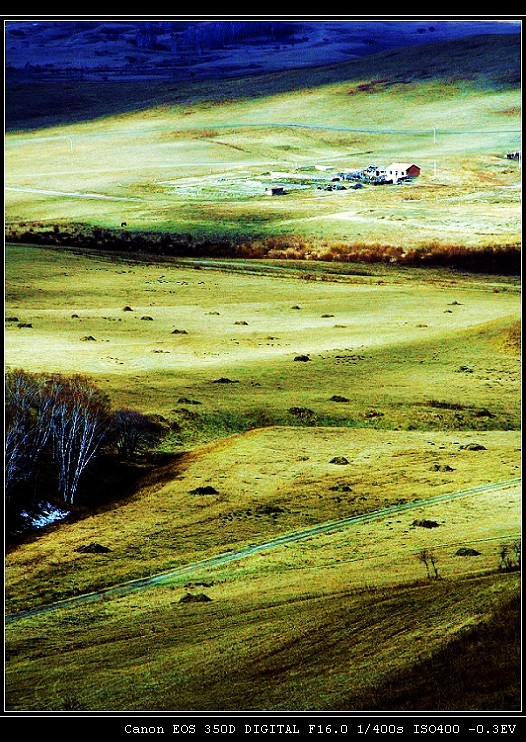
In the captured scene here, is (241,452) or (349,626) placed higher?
(241,452)

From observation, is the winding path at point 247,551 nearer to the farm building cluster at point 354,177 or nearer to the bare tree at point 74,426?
the bare tree at point 74,426

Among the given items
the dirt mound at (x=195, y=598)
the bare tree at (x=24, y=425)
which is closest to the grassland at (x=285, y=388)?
the dirt mound at (x=195, y=598)

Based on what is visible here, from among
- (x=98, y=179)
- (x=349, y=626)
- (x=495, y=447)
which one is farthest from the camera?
(x=98, y=179)

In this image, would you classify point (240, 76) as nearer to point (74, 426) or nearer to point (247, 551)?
point (74, 426)

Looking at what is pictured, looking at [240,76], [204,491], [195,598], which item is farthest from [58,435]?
[240,76]

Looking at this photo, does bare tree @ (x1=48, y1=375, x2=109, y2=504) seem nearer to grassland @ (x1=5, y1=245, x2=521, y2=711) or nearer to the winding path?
grassland @ (x1=5, y1=245, x2=521, y2=711)

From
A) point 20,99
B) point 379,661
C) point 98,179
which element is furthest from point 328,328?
point 379,661

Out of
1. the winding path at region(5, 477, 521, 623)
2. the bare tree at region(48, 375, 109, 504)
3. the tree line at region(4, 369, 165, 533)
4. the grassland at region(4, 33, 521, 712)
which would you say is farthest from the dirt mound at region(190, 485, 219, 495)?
the bare tree at region(48, 375, 109, 504)
